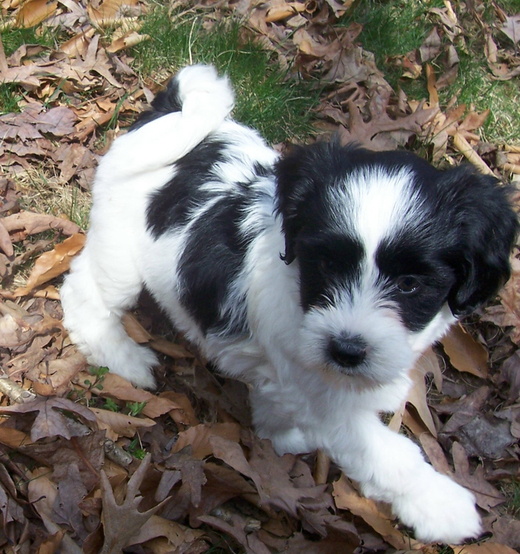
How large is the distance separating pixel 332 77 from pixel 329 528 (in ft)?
9.96

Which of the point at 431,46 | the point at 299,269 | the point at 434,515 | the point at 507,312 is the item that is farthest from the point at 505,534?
the point at 431,46

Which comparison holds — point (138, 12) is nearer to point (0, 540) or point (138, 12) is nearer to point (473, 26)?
point (473, 26)

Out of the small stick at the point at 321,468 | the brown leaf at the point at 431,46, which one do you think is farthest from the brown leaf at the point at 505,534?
the brown leaf at the point at 431,46

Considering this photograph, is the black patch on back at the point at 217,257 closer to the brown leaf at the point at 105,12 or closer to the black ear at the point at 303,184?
the black ear at the point at 303,184

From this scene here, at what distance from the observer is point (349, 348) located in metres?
1.95

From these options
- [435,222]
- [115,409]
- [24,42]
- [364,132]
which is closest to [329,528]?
[115,409]

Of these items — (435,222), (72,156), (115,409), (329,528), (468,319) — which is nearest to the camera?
(435,222)

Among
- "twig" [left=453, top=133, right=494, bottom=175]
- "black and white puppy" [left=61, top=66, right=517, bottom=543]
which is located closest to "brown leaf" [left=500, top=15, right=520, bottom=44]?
"twig" [left=453, top=133, right=494, bottom=175]

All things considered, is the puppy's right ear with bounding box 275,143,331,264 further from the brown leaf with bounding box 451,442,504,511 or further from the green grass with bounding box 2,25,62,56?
the green grass with bounding box 2,25,62,56

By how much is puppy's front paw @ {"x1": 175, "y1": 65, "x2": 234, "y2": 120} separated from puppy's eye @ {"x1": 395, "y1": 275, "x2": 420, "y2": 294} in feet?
4.03

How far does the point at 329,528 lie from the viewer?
94.9 inches

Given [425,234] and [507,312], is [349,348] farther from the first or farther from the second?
[507,312]

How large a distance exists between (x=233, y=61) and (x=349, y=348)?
9.33 ft

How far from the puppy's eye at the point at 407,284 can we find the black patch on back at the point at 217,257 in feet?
2.30
